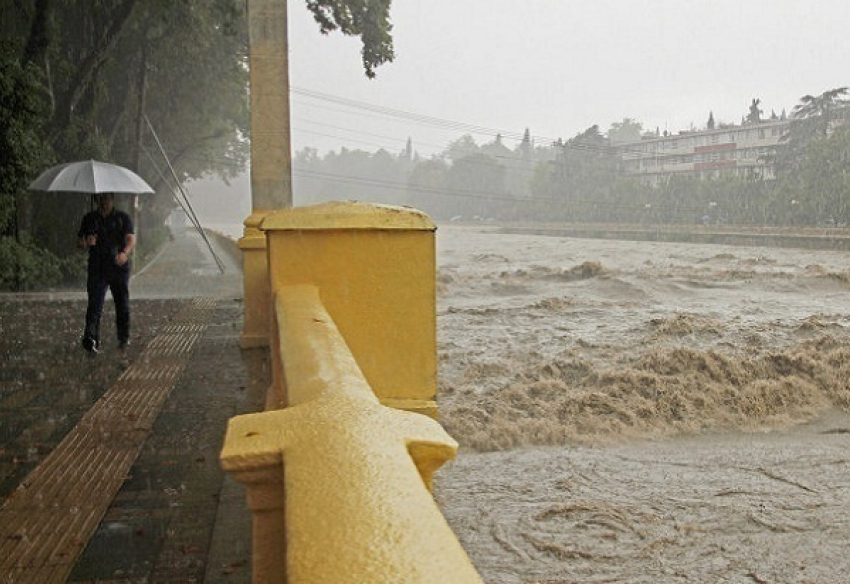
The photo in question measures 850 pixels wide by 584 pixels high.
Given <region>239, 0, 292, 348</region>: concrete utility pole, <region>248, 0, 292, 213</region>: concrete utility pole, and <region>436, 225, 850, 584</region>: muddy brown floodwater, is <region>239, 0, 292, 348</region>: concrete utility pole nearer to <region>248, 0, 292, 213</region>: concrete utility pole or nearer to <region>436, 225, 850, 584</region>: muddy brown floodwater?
<region>248, 0, 292, 213</region>: concrete utility pole

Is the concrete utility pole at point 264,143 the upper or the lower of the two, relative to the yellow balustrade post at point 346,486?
upper

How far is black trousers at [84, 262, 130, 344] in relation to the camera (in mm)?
6898

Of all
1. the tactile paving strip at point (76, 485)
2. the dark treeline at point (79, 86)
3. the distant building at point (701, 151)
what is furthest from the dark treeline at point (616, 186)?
the tactile paving strip at point (76, 485)

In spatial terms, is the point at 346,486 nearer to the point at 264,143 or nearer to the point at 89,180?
the point at 264,143

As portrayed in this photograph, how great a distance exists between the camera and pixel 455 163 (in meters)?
77.3

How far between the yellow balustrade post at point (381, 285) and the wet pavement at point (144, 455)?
26.8 inches

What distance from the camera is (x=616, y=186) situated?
59.2 m

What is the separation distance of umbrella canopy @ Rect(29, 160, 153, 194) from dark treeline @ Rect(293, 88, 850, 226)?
4641mm

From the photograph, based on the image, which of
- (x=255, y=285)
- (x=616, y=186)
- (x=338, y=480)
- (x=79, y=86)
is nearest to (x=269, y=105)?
(x=255, y=285)

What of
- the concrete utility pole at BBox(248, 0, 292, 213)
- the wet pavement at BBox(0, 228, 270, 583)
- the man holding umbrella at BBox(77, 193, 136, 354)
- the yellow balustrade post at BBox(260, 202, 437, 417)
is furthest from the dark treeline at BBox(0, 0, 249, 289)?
the yellow balustrade post at BBox(260, 202, 437, 417)

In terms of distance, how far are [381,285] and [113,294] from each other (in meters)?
4.89

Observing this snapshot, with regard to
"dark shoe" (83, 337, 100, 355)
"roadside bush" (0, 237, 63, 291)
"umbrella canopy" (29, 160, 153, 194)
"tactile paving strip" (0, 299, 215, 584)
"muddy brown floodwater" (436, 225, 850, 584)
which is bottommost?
"muddy brown floodwater" (436, 225, 850, 584)

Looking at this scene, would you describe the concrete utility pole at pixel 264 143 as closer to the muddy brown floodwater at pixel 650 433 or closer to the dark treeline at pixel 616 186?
the muddy brown floodwater at pixel 650 433

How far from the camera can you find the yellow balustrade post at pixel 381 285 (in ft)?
10.0
